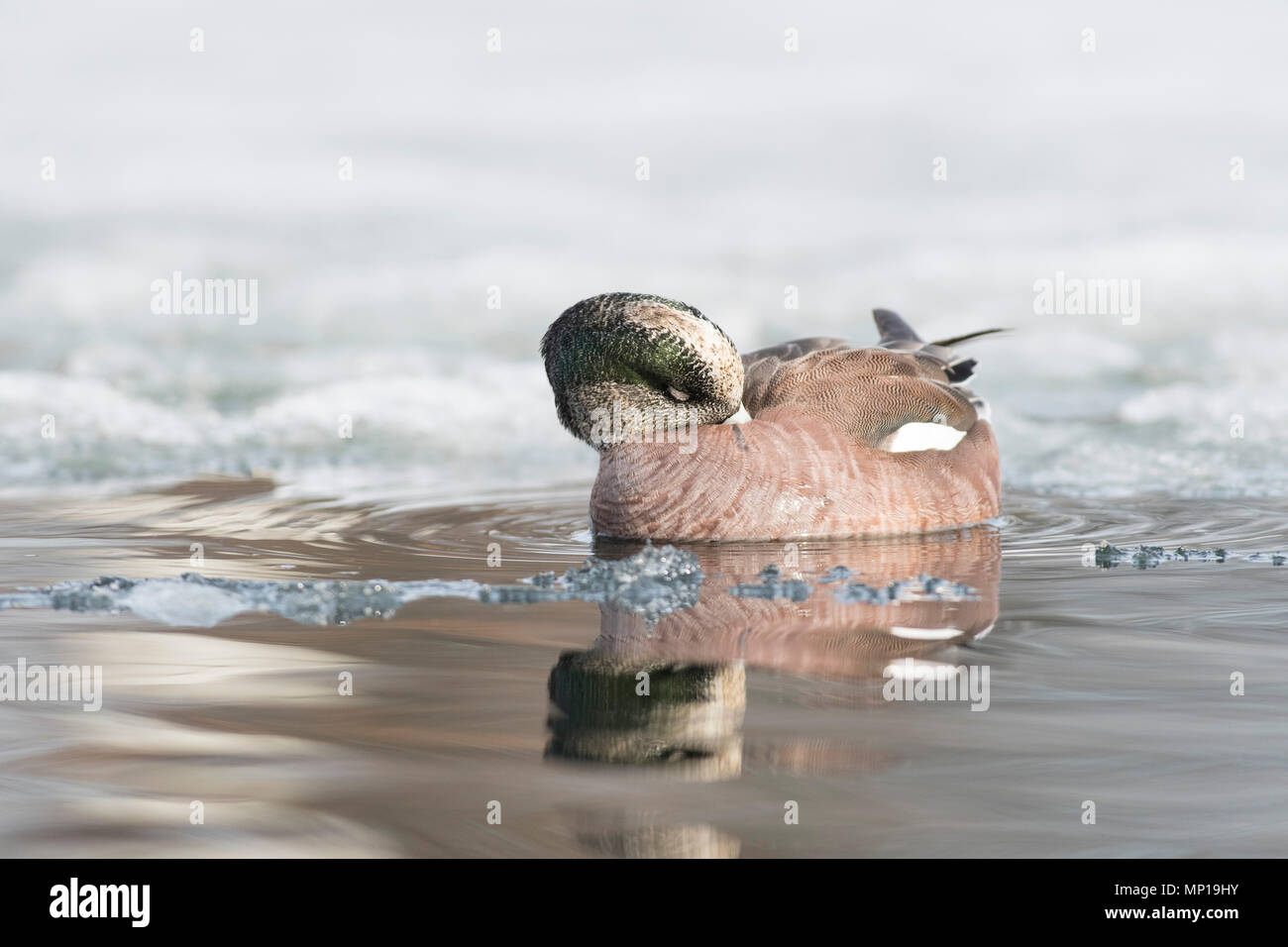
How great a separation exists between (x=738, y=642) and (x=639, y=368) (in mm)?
2504

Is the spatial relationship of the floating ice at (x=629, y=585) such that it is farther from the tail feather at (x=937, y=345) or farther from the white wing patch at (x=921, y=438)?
the tail feather at (x=937, y=345)

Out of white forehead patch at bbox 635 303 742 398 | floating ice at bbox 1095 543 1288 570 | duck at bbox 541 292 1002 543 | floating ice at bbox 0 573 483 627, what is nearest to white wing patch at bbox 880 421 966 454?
duck at bbox 541 292 1002 543

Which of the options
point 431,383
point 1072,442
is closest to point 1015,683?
point 1072,442

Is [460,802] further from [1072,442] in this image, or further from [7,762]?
[1072,442]

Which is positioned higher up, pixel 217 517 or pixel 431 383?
pixel 431 383

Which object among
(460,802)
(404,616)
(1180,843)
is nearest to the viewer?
(1180,843)

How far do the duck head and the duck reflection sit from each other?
68cm

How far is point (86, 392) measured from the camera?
12328 mm

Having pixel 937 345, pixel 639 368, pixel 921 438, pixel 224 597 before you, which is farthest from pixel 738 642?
pixel 937 345

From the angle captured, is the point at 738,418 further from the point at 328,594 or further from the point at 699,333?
the point at 328,594

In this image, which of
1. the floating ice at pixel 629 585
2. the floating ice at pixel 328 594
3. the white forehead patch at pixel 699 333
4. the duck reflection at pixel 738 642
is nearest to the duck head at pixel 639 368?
the white forehead patch at pixel 699 333

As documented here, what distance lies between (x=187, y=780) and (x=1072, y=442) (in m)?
8.47

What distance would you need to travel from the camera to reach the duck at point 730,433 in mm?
6703

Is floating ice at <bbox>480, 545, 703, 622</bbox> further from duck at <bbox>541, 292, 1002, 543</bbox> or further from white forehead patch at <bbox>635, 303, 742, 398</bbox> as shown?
white forehead patch at <bbox>635, 303, 742, 398</bbox>
